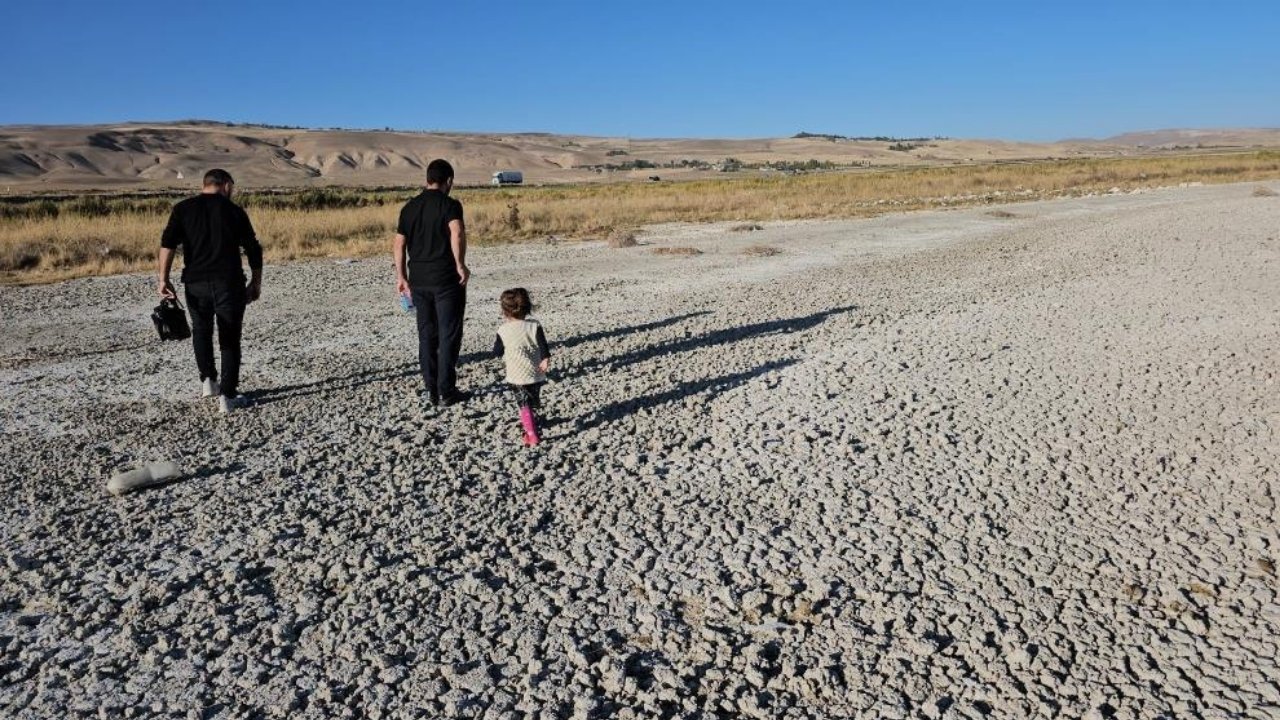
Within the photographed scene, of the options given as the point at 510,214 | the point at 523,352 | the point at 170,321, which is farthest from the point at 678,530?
the point at 510,214

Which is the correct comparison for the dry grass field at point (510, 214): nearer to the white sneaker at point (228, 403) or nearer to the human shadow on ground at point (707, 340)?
the white sneaker at point (228, 403)

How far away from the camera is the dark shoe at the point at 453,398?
6910mm

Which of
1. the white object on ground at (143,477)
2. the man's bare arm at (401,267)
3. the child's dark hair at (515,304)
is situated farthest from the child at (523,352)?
the white object on ground at (143,477)

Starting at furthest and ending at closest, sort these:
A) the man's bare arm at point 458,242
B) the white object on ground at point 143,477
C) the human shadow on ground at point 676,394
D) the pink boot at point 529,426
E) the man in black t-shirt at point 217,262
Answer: the man in black t-shirt at point 217,262 → the man's bare arm at point 458,242 → the human shadow on ground at point 676,394 → the pink boot at point 529,426 → the white object on ground at point 143,477

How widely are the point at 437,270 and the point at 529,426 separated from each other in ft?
5.63

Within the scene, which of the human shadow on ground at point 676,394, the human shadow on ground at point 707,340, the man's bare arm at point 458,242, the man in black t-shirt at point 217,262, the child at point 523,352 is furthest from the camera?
the human shadow on ground at point 707,340

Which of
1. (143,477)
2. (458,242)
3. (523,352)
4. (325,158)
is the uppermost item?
(325,158)

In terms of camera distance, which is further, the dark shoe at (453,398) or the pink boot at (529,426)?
the dark shoe at (453,398)

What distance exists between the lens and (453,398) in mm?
6973

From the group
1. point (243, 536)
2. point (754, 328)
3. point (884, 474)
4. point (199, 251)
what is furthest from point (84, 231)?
point (884, 474)

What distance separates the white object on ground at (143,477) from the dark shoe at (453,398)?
207 centimetres

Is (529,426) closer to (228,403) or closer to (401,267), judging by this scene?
(401,267)

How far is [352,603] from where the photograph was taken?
3.77 meters

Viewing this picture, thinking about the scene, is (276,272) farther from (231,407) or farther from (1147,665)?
(1147,665)
